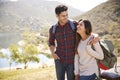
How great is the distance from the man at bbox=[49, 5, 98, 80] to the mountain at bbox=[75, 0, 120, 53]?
136 meters

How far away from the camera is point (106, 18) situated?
6998 inches

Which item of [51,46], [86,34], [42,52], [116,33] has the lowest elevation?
[42,52]

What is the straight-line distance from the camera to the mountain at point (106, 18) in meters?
151

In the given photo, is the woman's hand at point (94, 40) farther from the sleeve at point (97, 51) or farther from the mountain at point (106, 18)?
the mountain at point (106, 18)

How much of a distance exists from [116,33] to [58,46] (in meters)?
138

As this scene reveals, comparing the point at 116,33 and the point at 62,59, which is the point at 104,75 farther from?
the point at 116,33

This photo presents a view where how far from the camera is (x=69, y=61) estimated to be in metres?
5.32

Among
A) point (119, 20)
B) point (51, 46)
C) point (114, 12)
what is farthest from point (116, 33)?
point (51, 46)

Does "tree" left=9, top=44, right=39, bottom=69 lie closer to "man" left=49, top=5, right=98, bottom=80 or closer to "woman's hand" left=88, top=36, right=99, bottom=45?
"man" left=49, top=5, right=98, bottom=80

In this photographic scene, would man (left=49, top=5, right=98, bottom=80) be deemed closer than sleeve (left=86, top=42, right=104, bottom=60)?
No

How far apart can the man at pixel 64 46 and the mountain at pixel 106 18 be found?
445 feet

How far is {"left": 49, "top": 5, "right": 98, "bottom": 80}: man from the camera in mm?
5273

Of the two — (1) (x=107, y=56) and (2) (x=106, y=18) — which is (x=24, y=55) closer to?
(1) (x=107, y=56)

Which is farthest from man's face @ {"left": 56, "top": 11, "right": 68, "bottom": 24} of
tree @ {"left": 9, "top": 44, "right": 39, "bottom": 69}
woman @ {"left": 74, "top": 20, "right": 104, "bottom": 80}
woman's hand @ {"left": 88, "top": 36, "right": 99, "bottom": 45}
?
tree @ {"left": 9, "top": 44, "right": 39, "bottom": 69}
